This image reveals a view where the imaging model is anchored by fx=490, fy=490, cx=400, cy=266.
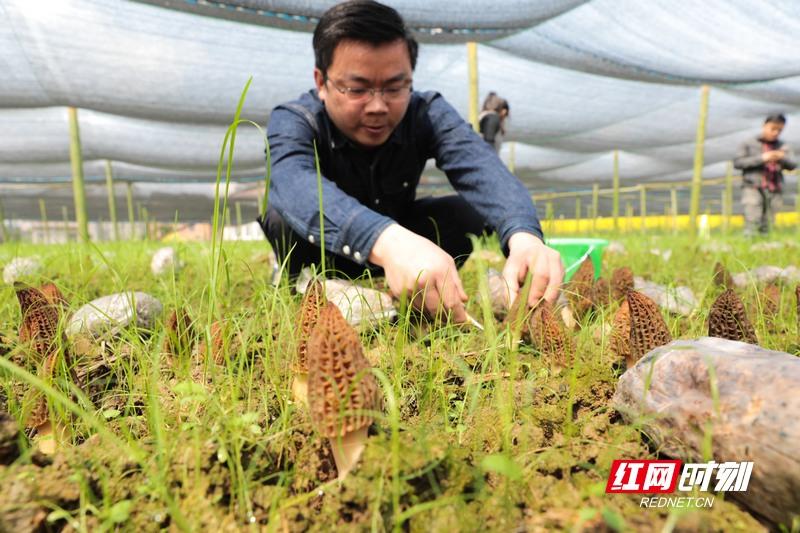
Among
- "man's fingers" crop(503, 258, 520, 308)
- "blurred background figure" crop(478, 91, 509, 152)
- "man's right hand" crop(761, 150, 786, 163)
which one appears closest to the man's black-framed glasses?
"man's fingers" crop(503, 258, 520, 308)

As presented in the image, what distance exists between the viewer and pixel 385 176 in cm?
207

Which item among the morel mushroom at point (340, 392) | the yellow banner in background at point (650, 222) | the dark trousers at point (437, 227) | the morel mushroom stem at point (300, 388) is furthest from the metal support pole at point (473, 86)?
the morel mushroom at point (340, 392)

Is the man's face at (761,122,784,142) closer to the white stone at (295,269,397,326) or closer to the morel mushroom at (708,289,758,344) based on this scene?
the morel mushroom at (708,289,758,344)

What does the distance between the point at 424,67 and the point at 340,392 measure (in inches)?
229

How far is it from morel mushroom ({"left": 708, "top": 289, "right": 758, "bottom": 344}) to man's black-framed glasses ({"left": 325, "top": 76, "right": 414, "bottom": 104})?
1123 millimetres

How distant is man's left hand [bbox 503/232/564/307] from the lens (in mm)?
1229

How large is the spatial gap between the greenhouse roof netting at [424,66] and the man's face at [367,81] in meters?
3.16

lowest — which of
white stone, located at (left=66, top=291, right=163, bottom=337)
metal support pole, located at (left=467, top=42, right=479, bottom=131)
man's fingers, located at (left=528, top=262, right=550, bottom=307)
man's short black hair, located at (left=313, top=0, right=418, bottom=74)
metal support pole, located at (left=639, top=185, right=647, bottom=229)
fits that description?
metal support pole, located at (left=639, top=185, right=647, bottom=229)

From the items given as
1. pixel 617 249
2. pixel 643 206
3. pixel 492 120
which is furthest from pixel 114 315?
pixel 643 206

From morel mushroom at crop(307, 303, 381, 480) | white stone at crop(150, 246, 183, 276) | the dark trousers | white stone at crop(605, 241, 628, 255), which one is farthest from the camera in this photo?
white stone at crop(605, 241, 628, 255)

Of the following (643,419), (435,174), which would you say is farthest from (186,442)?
(435,174)

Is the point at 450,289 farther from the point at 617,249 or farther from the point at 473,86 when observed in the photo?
the point at 473,86

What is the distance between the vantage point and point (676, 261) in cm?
263

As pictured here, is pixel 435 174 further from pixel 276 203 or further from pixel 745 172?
pixel 276 203
